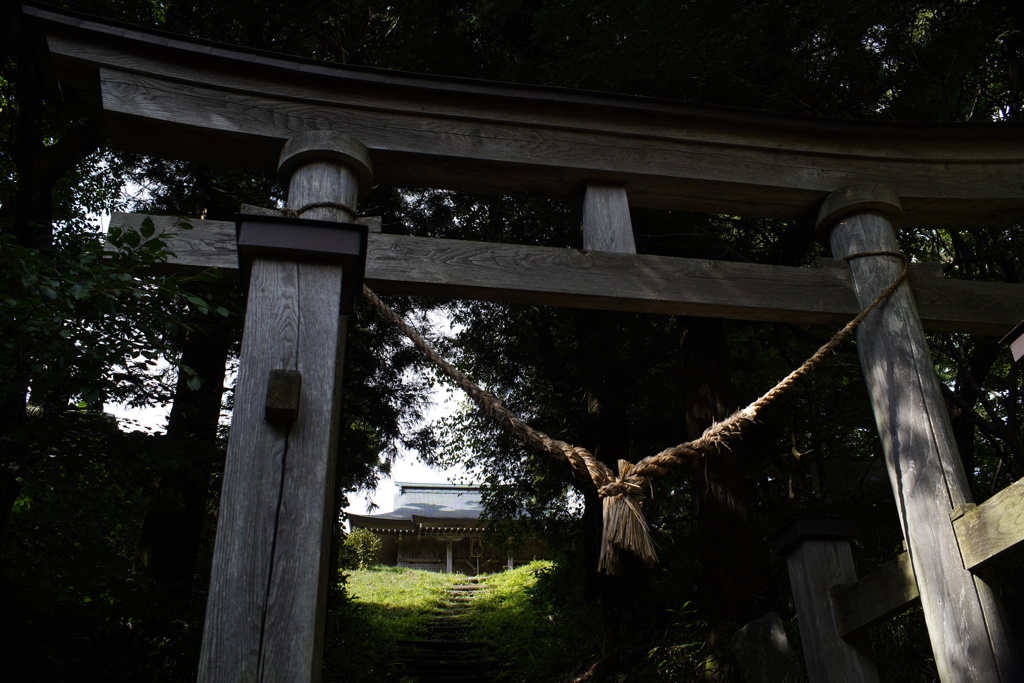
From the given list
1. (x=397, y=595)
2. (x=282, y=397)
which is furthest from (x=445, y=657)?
(x=282, y=397)

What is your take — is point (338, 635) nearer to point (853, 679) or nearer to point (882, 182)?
point (853, 679)

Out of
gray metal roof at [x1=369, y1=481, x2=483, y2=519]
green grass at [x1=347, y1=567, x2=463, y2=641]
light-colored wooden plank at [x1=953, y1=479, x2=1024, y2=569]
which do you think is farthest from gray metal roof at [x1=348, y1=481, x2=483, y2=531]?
light-colored wooden plank at [x1=953, y1=479, x2=1024, y2=569]

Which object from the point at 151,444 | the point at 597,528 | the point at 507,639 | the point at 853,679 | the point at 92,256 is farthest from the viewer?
the point at 507,639

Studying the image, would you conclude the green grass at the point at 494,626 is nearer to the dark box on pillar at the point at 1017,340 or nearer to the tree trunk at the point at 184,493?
the tree trunk at the point at 184,493

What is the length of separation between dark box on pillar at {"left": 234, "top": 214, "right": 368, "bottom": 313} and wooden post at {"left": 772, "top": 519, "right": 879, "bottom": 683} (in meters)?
2.11

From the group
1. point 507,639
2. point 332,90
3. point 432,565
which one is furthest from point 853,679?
point 432,565

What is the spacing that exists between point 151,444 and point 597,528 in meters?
4.31

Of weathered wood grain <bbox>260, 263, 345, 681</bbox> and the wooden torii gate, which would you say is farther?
the wooden torii gate

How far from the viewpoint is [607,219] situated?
347 cm

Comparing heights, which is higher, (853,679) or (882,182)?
(882,182)

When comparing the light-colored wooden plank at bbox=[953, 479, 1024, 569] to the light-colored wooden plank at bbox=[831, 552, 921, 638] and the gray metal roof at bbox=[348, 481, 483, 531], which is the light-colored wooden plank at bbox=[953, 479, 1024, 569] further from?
the gray metal roof at bbox=[348, 481, 483, 531]

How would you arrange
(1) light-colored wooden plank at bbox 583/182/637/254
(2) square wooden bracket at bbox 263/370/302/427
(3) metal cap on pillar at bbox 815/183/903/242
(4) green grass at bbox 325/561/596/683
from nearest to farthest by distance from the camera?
(2) square wooden bracket at bbox 263/370/302/427
(1) light-colored wooden plank at bbox 583/182/637/254
(3) metal cap on pillar at bbox 815/183/903/242
(4) green grass at bbox 325/561/596/683

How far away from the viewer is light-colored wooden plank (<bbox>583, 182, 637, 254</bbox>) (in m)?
3.36

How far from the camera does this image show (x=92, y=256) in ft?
10.3
